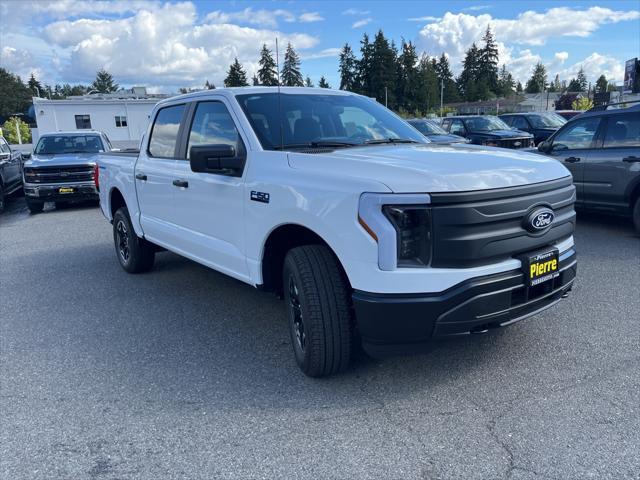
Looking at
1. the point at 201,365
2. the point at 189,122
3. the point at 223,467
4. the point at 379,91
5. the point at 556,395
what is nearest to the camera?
the point at 223,467

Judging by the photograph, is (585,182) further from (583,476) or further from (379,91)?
(379,91)

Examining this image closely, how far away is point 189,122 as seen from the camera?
478 centimetres

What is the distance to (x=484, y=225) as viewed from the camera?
9.64ft

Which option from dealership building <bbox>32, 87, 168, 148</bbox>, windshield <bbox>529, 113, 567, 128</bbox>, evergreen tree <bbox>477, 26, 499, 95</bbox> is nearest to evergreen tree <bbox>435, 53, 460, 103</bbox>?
evergreen tree <bbox>477, 26, 499, 95</bbox>

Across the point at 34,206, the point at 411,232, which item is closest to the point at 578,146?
the point at 411,232

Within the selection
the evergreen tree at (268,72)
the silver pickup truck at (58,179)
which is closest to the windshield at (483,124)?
the evergreen tree at (268,72)

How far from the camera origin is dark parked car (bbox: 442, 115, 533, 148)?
14242 millimetres

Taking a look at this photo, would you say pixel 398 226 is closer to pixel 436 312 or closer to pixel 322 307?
pixel 436 312

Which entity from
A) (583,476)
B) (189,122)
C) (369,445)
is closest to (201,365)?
(369,445)

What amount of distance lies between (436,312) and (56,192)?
37.0 ft

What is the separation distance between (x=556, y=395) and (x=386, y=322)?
1231 millimetres

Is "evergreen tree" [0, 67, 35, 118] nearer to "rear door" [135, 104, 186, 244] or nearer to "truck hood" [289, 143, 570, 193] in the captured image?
"rear door" [135, 104, 186, 244]

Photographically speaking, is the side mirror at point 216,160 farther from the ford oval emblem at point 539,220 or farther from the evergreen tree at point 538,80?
the evergreen tree at point 538,80

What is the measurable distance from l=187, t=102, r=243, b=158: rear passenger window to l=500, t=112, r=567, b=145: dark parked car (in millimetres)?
14879
